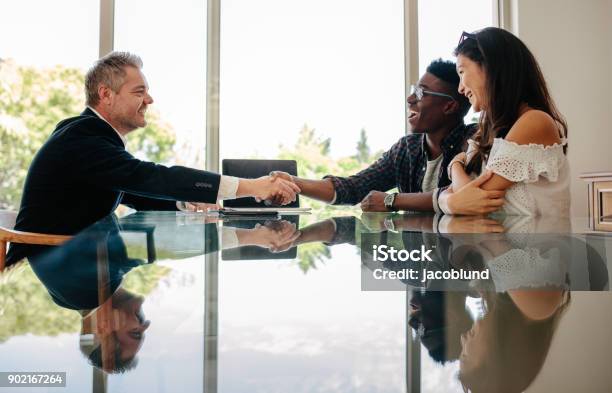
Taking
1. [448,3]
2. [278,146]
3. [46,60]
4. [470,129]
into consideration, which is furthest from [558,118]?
[46,60]

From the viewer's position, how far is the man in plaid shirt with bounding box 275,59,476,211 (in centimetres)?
225

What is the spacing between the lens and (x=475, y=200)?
1.49m

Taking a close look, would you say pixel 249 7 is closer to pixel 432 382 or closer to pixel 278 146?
pixel 278 146

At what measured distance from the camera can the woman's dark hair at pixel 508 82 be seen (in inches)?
64.2

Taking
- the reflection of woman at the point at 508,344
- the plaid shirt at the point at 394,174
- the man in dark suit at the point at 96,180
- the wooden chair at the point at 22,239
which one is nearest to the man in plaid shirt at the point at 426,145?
the plaid shirt at the point at 394,174

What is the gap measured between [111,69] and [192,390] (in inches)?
86.2

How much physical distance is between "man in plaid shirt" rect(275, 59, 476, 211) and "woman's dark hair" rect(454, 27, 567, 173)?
52 centimetres

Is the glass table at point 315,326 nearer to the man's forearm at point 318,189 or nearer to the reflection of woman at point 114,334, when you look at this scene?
the reflection of woman at point 114,334

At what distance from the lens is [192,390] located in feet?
0.58

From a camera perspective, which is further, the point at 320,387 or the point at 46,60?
the point at 46,60

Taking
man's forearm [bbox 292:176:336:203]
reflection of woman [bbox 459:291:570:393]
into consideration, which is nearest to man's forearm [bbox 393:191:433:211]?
man's forearm [bbox 292:176:336:203]

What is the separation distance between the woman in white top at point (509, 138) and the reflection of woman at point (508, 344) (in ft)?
4.14

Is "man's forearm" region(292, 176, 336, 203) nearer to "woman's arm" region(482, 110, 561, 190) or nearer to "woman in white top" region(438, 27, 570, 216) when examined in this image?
"woman in white top" region(438, 27, 570, 216)

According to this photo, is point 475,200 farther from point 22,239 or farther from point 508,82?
point 22,239
